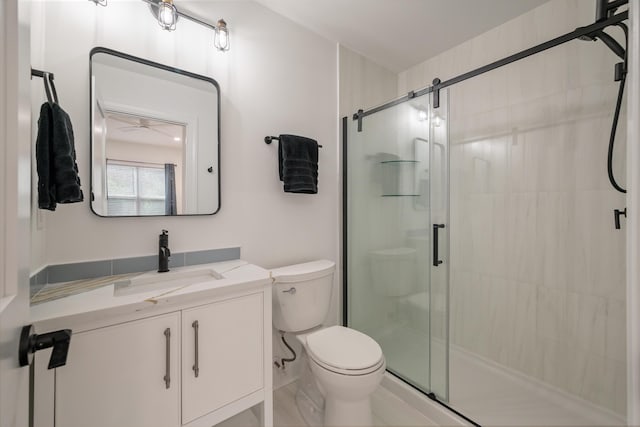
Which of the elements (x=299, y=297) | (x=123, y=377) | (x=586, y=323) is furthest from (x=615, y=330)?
(x=123, y=377)

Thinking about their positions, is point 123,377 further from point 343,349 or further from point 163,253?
point 343,349

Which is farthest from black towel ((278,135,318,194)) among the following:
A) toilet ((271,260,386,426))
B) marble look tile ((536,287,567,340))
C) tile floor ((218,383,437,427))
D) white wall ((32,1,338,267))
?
marble look tile ((536,287,567,340))

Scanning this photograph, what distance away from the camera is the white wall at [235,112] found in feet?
3.89

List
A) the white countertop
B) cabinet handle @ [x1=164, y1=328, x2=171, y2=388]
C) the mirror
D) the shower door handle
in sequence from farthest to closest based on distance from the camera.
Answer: the shower door handle → the mirror → cabinet handle @ [x1=164, y1=328, x2=171, y2=388] → the white countertop

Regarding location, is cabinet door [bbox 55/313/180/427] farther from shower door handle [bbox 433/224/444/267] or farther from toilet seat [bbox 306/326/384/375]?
shower door handle [bbox 433/224/444/267]

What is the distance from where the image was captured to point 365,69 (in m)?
2.29

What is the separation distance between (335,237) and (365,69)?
138 cm

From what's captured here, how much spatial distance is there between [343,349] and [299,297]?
35 cm

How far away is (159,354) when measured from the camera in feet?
3.29

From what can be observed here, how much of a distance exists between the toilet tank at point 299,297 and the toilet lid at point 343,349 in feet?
0.32

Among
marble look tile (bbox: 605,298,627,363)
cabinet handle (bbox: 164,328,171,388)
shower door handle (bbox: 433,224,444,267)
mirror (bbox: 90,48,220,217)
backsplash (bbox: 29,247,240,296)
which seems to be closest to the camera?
cabinet handle (bbox: 164,328,171,388)

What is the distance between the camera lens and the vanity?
2.85ft

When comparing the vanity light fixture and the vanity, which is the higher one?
the vanity light fixture

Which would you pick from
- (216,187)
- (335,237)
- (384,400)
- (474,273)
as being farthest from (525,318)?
(216,187)
